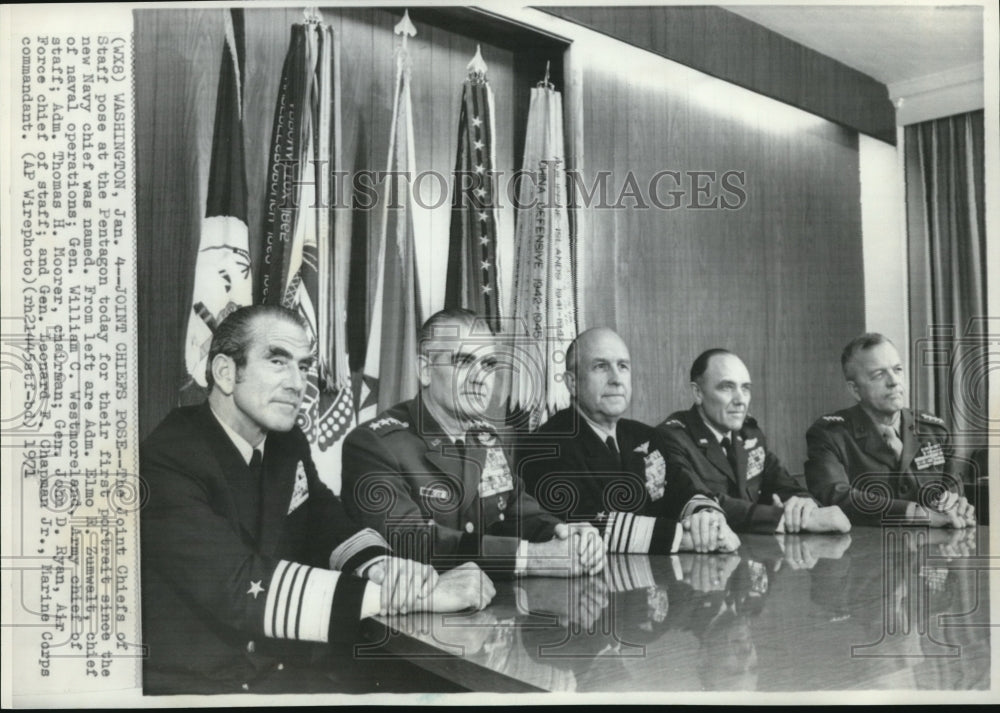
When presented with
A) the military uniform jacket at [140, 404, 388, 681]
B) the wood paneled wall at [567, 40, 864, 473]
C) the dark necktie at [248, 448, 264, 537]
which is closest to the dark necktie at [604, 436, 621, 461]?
the wood paneled wall at [567, 40, 864, 473]

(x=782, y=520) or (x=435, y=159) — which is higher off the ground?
(x=435, y=159)

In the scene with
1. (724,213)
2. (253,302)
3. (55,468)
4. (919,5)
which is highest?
(919,5)

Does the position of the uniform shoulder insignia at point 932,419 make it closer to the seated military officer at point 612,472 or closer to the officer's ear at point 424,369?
the seated military officer at point 612,472

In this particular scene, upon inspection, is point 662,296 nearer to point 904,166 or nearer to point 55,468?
point 904,166

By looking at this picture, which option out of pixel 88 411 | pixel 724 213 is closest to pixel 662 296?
pixel 724 213

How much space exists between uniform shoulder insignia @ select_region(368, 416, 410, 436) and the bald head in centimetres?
66

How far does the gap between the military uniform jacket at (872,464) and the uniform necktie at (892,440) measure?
0.5 inches

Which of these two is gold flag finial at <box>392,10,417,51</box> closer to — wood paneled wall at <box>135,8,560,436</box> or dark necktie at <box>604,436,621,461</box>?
wood paneled wall at <box>135,8,560,436</box>

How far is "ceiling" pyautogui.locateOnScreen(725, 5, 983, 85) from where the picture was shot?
3.92m

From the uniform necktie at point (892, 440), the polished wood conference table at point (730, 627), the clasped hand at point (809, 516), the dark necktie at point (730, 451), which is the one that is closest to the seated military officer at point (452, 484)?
the polished wood conference table at point (730, 627)

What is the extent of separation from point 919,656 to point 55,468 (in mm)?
3316

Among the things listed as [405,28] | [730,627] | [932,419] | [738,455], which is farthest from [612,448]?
[405,28]

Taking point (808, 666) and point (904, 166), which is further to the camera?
point (904, 166)

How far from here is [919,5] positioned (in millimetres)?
3953
